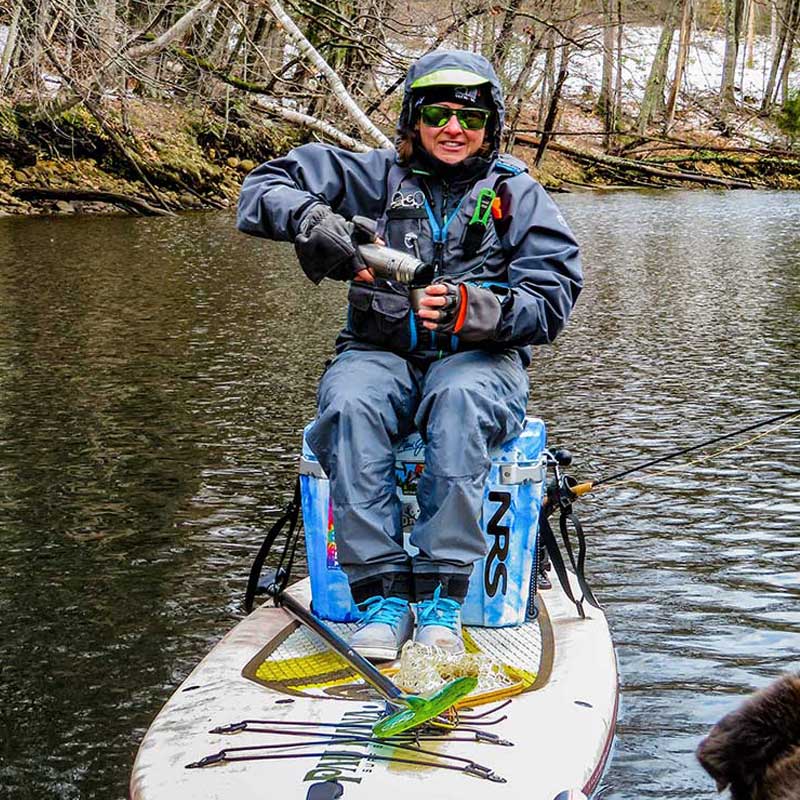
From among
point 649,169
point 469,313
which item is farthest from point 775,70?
point 469,313

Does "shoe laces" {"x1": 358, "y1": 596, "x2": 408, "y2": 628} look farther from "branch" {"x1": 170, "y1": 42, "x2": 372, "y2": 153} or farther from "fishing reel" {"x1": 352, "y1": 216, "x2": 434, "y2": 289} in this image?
"branch" {"x1": 170, "y1": 42, "x2": 372, "y2": 153}

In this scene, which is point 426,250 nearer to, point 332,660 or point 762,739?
point 332,660

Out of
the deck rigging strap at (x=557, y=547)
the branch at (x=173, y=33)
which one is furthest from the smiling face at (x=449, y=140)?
the branch at (x=173, y=33)

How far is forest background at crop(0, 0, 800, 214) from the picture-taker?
47.6 feet

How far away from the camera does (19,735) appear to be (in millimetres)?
4336

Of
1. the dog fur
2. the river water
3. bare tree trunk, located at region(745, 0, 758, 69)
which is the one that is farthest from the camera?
bare tree trunk, located at region(745, 0, 758, 69)

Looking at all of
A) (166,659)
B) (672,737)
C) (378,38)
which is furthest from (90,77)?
(672,737)

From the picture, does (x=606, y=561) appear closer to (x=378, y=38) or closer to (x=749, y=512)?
(x=749, y=512)

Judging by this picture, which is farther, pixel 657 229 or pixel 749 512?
pixel 657 229

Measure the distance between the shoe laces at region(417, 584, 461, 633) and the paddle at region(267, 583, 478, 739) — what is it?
0.82ft

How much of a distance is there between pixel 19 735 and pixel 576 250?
2.47m

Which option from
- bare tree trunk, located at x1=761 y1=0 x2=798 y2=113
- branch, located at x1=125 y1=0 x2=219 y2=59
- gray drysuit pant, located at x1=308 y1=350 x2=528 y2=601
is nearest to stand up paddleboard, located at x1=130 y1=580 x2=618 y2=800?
gray drysuit pant, located at x1=308 y1=350 x2=528 y2=601

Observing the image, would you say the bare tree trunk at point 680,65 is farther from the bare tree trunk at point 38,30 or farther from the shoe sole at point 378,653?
the shoe sole at point 378,653

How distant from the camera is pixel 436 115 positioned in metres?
4.57
